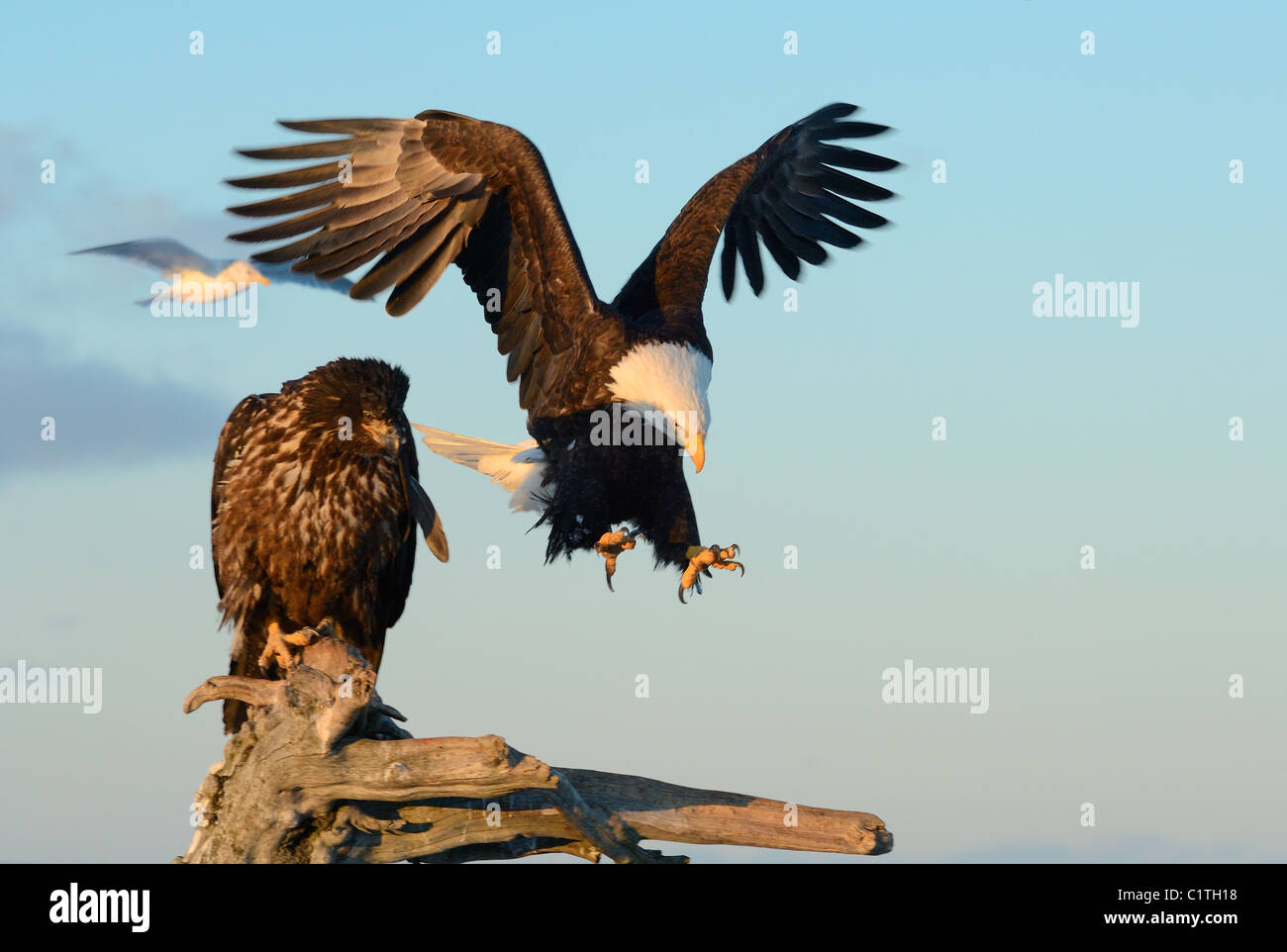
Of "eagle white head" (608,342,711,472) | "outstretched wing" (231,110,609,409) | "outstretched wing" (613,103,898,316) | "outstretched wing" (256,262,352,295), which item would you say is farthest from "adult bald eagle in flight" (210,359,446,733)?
"outstretched wing" (613,103,898,316)

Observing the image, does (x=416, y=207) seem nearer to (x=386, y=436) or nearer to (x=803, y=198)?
(x=386, y=436)

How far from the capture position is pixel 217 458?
794 cm

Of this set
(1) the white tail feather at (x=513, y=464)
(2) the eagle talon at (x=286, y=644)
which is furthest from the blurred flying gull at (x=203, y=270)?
(2) the eagle talon at (x=286, y=644)

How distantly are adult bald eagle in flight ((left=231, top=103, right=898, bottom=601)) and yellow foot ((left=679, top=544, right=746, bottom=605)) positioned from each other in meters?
0.01

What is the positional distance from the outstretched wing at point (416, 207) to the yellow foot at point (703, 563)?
1664mm

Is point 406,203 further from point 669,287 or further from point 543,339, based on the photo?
point 669,287

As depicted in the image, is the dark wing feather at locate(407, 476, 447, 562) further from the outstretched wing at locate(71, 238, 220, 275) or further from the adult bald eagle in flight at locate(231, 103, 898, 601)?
the outstretched wing at locate(71, 238, 220, 275)

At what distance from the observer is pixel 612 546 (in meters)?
9.12

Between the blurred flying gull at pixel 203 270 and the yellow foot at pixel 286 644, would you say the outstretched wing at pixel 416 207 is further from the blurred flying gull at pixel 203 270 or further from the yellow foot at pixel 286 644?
the yellow foot at pixel 286 644

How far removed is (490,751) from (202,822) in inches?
72.1

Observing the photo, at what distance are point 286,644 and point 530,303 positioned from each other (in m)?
3.27

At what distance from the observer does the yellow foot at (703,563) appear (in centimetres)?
912

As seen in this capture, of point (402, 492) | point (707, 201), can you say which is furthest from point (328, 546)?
point (707, 201)
